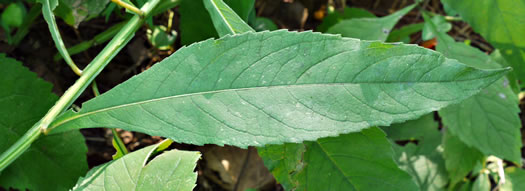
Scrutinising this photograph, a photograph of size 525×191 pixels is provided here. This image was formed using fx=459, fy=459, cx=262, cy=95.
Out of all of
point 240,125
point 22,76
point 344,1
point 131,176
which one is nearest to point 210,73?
point 240,125

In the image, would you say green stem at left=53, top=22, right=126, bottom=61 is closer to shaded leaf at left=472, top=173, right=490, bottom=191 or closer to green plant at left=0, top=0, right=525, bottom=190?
green plant at left=0, top=0, right=525, bottom=190

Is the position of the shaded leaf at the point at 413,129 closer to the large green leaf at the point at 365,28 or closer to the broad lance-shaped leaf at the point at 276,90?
the large green leaf at the point at 365,28

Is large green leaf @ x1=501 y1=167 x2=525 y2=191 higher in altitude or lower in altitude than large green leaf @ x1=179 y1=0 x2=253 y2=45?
lower

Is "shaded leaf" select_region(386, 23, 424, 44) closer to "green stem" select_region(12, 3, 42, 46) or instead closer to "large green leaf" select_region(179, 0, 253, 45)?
"large green leaf" select_region(179, 0, 253, 45)

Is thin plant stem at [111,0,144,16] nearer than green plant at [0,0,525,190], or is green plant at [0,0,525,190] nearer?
green plant at [0,0,525,190]

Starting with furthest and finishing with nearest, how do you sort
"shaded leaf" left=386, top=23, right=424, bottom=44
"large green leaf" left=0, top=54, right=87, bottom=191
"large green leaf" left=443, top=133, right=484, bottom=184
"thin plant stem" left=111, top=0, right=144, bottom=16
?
"shaded leaf" left=386, top=23, right=424, bottom=44 → "large green leaf" left=443, top=133, right=484, bottom=184 → "large green leaf" left=0, top=54, right=87, bottom=191 → "thin plant stem" left=111, top=0, right=144, bottom=16

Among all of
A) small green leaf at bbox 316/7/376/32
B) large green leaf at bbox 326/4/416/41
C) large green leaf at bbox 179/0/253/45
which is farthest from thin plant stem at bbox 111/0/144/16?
small green leaf at bbox 316/7/376/32

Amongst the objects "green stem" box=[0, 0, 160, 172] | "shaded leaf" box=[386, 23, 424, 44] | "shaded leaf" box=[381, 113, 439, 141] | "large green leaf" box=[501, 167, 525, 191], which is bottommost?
"large green leaf" box=[501, 167, 525, 191]

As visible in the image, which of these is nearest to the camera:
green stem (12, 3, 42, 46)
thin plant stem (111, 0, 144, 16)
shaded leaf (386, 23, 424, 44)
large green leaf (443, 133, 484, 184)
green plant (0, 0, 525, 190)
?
green plant (0, 0, 525, 190)

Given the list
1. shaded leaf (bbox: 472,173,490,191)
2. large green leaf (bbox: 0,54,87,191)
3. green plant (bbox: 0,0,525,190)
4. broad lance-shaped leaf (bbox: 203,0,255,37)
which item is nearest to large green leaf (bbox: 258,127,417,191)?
green plant (bbox: 0,0,525,190)
